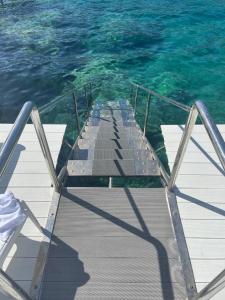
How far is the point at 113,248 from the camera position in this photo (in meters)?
3.41

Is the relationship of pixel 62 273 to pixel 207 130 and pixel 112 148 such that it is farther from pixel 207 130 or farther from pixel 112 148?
pixel 112 148

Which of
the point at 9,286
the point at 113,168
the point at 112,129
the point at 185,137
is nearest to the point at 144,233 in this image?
the point at 185,137

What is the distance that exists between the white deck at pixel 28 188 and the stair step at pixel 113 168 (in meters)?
0.44

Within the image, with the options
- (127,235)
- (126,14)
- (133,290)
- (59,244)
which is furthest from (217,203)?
(126,14)

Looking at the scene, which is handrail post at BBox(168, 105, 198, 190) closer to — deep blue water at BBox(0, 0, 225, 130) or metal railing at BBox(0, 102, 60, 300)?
metal railing at BBox(0, 102, 60, 300)

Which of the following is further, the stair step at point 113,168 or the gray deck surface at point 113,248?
the stair step at point 113,168

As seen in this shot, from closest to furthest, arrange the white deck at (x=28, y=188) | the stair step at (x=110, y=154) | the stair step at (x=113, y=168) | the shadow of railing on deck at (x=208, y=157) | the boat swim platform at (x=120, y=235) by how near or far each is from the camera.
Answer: the boat swim platform at (x=120, y=235) < the white deck at (x=28, y=188) < the stair step at (x=113, y=168) < the shadow of railing on deck at (x=208, y=157) < the stair step at (x=110, y=154)

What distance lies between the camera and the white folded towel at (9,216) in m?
3.17

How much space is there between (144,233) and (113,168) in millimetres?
1446

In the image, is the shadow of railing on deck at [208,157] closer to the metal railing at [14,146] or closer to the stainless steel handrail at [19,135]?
the stainless steel handrail at [19,135]

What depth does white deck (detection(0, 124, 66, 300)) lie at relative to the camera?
3.40m

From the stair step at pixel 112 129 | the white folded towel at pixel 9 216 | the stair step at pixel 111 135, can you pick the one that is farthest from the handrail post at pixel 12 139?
the stair step at pixel 112 129

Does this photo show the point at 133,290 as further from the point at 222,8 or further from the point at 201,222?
the point at 222,8

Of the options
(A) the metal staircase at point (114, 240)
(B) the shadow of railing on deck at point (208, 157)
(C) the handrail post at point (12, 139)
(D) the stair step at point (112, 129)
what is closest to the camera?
(C) the handrail post at point (12, 139)
